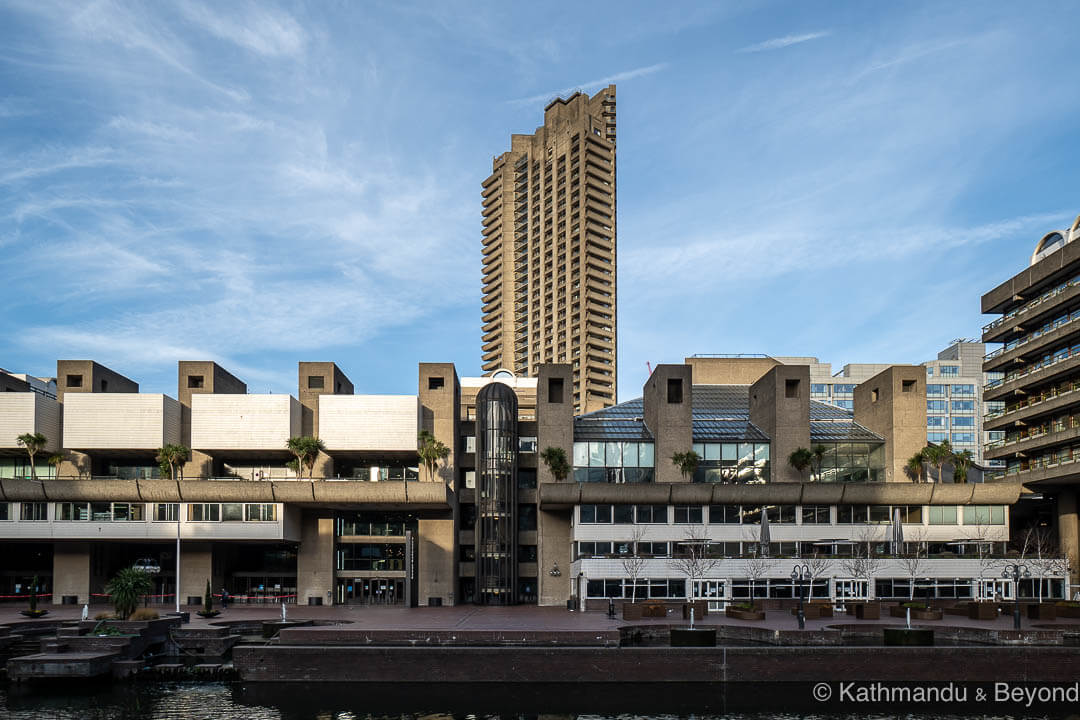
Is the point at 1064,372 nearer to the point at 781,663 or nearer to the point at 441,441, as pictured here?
the point at 781,663

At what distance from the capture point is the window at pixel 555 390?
81812 millimetres

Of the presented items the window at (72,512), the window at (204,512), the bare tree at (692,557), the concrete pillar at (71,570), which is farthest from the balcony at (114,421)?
the bare tree at (692,557)

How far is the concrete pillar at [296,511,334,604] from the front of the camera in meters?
82.0

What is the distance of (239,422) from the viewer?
81.3 metres

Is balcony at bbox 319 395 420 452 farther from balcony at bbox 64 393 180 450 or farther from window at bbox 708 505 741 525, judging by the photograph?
window at bbox 708 505 741 525

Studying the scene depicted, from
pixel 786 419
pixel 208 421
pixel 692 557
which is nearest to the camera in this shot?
pixel 692 557

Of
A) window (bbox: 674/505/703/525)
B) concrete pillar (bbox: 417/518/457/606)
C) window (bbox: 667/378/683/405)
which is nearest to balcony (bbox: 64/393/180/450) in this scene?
concrete pillar (bbox: 417/518/457/606)

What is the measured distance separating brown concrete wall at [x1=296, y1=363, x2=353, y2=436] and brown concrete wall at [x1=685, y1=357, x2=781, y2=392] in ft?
118

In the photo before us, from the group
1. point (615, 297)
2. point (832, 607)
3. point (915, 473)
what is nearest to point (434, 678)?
point (832, 607)

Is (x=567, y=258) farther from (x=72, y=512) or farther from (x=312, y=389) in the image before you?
(x=72, y=512)

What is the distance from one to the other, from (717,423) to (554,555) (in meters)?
18.8

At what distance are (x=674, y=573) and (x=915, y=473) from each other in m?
24.3

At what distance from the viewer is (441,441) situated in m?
84.2

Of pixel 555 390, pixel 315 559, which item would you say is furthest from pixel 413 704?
pixel 315 559
